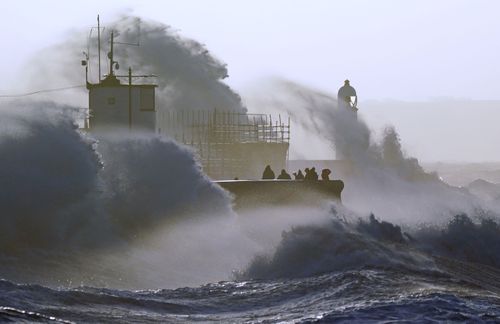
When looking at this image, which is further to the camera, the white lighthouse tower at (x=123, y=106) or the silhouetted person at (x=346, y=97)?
the silhouetted person at (x=346, y=97)

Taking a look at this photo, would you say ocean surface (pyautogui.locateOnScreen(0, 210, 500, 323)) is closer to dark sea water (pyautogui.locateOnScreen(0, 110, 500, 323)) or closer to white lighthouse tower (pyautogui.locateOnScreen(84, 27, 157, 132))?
dark sea water (pyautogui.locateOnScreen(0, 110, 500, 323))

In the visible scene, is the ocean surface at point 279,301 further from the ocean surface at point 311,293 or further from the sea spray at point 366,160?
the sea spray at point 366,160

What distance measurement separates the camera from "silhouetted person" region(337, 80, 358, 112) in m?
52.8

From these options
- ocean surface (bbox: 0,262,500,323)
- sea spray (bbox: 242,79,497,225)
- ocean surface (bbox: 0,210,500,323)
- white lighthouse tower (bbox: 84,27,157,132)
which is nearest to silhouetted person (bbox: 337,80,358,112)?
sea spray (bbox: 242,79,497,225)

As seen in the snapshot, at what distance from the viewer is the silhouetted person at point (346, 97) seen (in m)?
52.8

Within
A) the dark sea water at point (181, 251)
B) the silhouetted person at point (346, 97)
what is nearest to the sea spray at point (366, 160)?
the silhouetted person at point (346, 97)

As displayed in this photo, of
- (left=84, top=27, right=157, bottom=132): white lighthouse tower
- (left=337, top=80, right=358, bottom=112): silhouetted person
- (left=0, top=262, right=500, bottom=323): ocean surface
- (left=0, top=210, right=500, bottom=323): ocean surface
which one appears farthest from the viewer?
(left=337, top=80, right=358, bottom=112): silhouetted person

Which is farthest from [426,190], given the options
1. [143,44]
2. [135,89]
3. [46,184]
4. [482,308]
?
[482,308]

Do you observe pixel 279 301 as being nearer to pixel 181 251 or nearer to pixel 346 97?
pixel 181 251

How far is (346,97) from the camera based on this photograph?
174 feet

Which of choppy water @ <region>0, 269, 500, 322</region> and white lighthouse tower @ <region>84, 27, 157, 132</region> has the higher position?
white lighthouse tower @ <region>84, 27, 157, 132</region>

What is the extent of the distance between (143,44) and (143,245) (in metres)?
25.5

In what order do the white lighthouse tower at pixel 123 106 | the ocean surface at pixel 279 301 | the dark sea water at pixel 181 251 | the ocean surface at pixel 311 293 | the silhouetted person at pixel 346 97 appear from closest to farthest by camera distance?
the ocean surface at pixel 279 301 < the ocean surface at pixel 311 293 < the dark sea water at pixel 181 251 < the white lighthouse tower at pixel 123 106 < the silhouetted person at pixel 346 97

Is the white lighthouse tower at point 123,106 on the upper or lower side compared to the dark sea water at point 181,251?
upper
